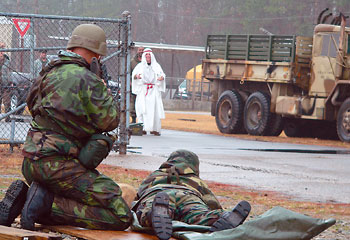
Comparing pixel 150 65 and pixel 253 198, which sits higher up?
pixel 150 65

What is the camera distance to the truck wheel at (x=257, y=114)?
22.1 metres

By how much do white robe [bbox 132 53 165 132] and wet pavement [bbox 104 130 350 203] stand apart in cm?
42

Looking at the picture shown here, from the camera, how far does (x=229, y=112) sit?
77.6 feet

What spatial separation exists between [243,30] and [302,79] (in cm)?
4141

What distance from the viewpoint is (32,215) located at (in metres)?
5.46

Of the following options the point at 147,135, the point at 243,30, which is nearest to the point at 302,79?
the point at 147,135

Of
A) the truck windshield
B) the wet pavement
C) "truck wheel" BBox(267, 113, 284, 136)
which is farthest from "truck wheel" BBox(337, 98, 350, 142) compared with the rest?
"truck wheel" BBox(267, 113, 284, 136)

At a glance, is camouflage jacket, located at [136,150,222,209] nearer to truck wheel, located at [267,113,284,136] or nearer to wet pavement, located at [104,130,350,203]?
wet pavement, located at [104,130,350,203]

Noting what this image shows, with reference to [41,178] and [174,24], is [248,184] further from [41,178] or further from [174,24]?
[174,24]

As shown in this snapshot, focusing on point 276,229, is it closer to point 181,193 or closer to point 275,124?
point 181,193

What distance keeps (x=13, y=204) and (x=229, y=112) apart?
18.2 meters

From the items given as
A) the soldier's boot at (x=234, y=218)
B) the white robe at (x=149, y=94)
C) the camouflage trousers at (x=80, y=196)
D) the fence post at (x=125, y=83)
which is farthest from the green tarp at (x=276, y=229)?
the white robe at (x=149, y=94)

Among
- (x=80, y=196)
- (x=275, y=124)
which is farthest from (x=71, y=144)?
(x=275, y=124)

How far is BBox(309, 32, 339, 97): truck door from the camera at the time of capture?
20984 millimetres
